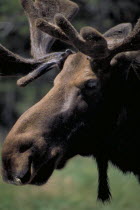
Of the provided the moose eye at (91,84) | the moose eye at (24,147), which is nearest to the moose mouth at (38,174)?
the moose eye at (24,147)

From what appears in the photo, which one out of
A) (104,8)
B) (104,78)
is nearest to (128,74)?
(104,78)

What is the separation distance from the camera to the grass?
641 cm

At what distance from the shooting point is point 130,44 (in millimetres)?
4199

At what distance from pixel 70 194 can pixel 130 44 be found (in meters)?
3.42

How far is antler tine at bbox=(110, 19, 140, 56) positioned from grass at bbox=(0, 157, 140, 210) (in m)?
2.32

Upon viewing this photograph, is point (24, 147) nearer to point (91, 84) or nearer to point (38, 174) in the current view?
point (38, 174)

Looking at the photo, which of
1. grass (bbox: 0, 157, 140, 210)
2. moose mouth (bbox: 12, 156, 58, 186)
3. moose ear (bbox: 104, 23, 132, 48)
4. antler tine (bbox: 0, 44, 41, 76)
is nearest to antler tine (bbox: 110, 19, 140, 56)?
moose ear (bbox: 104, 23, 132, 48)

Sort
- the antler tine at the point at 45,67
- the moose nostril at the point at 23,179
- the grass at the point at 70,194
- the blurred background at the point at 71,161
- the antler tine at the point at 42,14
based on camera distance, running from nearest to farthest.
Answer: the moose nostril at the point at 23,179
the antler tine at the point at 45,67
the antler tine at the point at 42,14
the grass at the point at 70,194
the blurred background at the point at 71,161

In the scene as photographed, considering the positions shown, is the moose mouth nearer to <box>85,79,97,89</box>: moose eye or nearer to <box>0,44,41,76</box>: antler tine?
<box>85,79,97,89</box>: moose eye

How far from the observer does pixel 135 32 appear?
4.14 m

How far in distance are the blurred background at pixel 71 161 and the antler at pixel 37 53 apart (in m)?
0.30

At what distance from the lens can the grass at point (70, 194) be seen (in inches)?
252

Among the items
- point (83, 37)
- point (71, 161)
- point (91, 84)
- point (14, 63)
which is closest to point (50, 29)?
point (83, 37)

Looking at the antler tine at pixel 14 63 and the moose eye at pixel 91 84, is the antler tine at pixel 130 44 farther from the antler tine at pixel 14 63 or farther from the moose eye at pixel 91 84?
the antler tine at pixel 14 63
